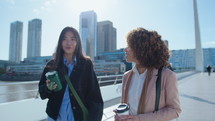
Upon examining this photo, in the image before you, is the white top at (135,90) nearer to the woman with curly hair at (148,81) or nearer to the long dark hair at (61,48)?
the woman with curly hair at (148,81)

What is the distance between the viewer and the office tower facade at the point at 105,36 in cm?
9944

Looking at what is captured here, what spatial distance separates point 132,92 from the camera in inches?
45.5

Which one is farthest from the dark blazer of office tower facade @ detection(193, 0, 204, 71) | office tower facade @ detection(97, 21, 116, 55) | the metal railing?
office tower facade @ detection(97, 21, 116, 55)

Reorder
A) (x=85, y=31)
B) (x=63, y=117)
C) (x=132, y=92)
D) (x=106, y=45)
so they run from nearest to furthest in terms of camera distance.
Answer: (x=132, y=92) → (x=63, y=117) → (x=85, y=31) → (x=106, y=45)

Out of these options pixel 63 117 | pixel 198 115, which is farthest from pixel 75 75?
pixel 198 115

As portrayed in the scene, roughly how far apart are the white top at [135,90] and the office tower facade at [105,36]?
98641 millimetres

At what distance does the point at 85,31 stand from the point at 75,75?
155ft

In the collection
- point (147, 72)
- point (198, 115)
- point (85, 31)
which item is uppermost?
point (85, 31)

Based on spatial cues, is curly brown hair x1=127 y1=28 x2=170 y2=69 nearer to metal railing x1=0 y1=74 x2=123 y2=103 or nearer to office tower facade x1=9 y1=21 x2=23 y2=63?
metal railing x1=0 y1=74 x2=123 y2=103

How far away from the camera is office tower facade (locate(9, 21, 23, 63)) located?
269 ft

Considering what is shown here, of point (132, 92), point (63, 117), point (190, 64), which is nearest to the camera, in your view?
point (132, 92)

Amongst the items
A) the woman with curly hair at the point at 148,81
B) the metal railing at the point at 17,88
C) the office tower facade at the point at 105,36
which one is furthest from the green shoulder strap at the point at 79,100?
the office tower facade at the point at 105,36

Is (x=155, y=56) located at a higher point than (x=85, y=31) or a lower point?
lower

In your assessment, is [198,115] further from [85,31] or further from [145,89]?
[85,31]
